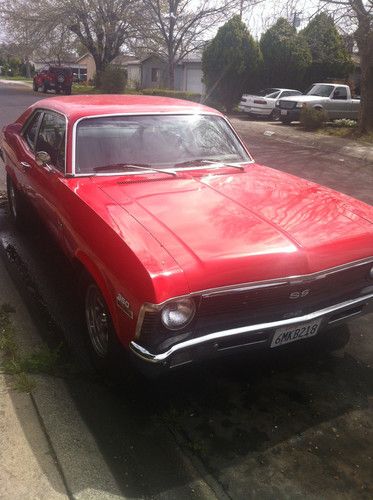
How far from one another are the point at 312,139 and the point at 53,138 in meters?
12.5

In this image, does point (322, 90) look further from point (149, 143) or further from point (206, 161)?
point (149, 143)

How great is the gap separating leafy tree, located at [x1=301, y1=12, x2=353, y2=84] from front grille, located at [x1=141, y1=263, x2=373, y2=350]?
77.4 ft

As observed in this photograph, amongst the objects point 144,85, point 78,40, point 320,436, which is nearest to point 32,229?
point 320,436

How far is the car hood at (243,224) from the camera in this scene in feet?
8.00

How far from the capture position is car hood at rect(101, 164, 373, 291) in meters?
2.44

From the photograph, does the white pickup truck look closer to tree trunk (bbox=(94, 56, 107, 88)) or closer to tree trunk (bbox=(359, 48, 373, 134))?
tree trunk (bbox=(359, 48, 373, 134))

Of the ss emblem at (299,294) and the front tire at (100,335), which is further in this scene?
the front tire at (100,335)

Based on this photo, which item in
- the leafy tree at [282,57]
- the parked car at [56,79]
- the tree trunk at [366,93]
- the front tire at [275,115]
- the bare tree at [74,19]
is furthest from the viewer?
the parked car at [56,79]

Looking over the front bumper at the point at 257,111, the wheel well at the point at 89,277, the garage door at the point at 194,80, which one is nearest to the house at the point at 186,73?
the garage door at the point at 194,80

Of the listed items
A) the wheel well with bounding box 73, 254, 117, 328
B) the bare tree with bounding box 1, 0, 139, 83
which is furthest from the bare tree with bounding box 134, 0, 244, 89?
the wheel well with bounding box 73, 254, 117, 328

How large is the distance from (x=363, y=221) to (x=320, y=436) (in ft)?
4.51

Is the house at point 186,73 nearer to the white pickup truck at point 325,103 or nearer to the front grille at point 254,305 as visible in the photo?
the white pickup truck at point 325,103

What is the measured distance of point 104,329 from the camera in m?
2.89

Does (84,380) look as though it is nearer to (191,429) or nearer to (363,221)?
(191,429)
